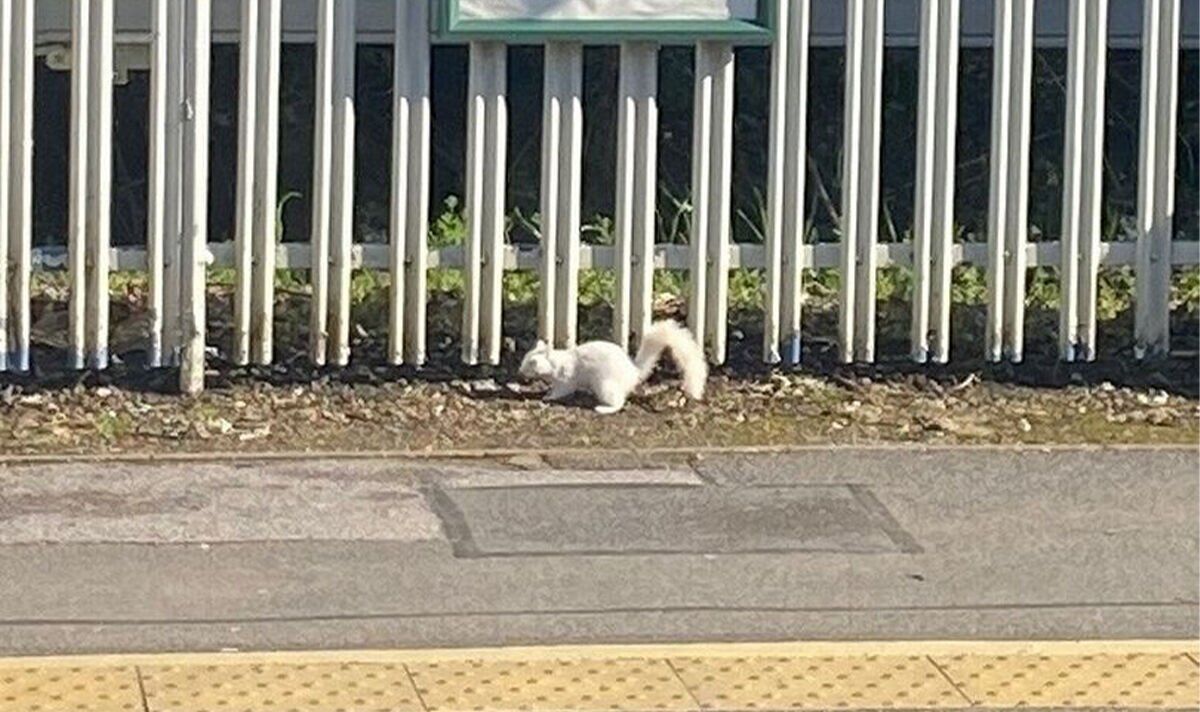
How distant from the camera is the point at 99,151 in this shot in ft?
31.9

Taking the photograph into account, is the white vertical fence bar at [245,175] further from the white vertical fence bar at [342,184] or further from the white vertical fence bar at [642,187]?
the white vertical fence bar at [642,187]

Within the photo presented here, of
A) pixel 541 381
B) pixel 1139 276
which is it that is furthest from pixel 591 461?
pixel 1139 276

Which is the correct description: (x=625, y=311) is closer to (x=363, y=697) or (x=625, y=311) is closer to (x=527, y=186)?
(x=527, y=186)

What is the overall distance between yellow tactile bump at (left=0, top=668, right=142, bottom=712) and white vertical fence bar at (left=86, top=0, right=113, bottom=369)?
3.24 meters

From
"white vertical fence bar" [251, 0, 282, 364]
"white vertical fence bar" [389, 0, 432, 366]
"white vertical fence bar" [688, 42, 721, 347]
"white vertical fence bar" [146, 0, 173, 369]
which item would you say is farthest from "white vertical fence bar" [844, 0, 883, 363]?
"white vertical fence bar" [146, 0, 173, 369]

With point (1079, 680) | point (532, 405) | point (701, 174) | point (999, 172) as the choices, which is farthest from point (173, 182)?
point (1079, 680)

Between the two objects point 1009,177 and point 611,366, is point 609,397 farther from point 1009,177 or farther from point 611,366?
point 1009,177

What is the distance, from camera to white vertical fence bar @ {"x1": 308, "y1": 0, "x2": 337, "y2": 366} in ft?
31.9

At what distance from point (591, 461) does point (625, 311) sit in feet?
3.28

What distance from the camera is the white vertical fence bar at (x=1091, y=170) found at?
10164mm

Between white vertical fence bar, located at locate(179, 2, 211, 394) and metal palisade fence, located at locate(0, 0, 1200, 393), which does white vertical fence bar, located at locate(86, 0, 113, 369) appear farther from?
A: white vertical fence bar, located at locate(179, 2, 211, 394)

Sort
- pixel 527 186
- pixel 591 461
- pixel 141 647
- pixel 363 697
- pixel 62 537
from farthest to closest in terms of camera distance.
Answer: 1. pixel 527 186
2. pixel 591 461
3. pixel 62 537
4. pixel 141 647
5. pixel 363 697

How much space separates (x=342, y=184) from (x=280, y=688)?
138 inches

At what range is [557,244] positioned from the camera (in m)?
10.1
